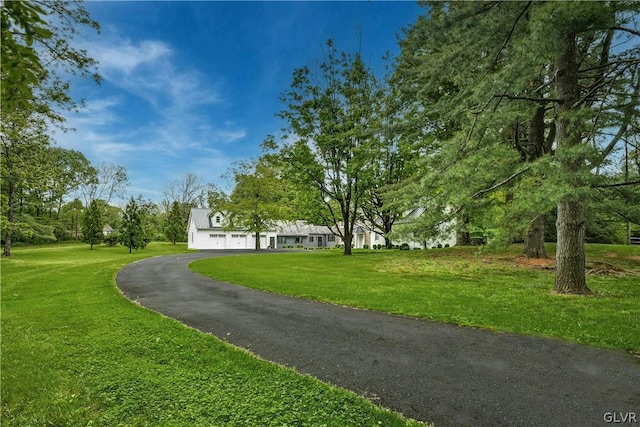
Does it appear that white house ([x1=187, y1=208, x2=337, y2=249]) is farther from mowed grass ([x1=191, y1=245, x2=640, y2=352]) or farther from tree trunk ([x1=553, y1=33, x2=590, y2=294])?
tree trunk ([x1=553, y1=33, x2=590, y2=294])

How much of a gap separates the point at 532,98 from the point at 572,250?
13.7ft

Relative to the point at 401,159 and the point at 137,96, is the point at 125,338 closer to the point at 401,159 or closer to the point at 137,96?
the point at 137,96

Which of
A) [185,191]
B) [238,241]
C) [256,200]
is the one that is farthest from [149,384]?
[185,191]

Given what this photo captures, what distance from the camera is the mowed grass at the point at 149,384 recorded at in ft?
10.0

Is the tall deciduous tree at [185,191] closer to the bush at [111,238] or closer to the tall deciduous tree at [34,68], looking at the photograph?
the bush at [111,238]

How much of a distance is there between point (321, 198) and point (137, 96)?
1279 cm

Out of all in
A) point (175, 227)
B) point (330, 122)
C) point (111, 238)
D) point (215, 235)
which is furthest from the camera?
point (175, 227)

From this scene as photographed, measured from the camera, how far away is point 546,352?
4.71 metres

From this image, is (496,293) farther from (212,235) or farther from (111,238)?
(111,238)

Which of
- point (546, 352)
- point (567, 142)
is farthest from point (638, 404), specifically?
point (567, 142)

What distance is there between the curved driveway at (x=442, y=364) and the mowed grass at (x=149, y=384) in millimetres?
471

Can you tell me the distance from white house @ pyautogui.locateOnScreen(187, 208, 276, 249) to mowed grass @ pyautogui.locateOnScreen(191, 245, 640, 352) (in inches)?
1179

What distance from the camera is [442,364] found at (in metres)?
4.33

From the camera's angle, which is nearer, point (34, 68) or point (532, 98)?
point (34, 68)
